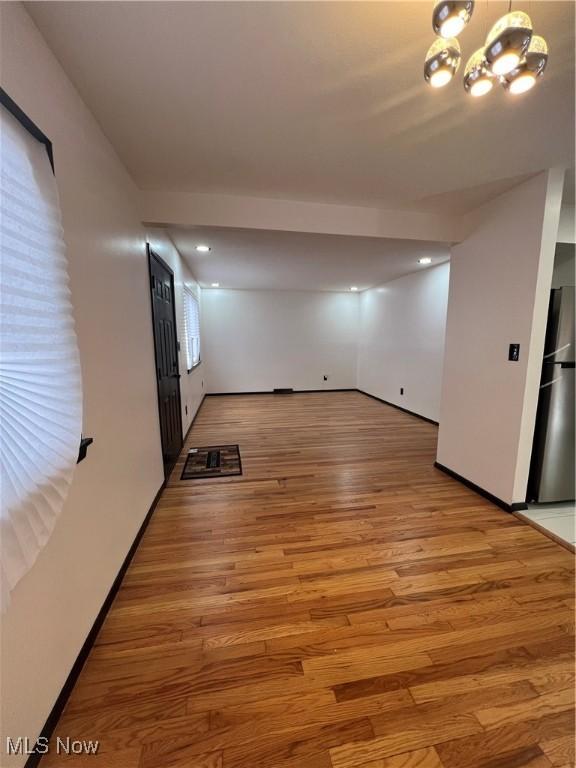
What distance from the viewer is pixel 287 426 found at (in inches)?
177

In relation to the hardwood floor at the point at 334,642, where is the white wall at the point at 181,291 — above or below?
above

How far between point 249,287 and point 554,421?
529cm

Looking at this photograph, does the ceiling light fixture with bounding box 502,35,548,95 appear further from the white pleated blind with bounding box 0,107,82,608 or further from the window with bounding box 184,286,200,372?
the window with bounding box 184,286,200,372

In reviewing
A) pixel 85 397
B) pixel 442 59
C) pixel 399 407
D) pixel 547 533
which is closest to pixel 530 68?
pixel 442 59

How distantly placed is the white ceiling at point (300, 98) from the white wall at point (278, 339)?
13.9 feet

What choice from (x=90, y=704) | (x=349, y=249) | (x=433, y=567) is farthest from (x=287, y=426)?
(x=90, y=704)

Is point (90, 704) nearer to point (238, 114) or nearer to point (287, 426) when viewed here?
point (238, 114)

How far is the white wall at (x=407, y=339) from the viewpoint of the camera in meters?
4.40

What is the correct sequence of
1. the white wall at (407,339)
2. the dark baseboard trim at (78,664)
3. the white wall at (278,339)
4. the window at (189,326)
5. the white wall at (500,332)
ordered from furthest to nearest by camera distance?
the white wall at (278,339)
the white wall at (407,339)
the window at (189,326)
the white wall at (500,332)
the dark baseboard trim at (78,664)

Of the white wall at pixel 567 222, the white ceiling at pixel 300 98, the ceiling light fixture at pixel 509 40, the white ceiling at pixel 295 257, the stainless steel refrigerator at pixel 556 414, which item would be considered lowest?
the stainless steel refrigerator at pixel 556 414

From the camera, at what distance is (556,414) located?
2.24 meters
